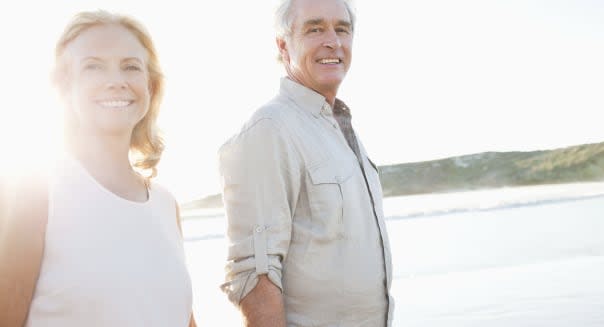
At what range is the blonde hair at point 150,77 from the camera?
2195 millimetres

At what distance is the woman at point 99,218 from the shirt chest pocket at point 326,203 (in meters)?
0.53

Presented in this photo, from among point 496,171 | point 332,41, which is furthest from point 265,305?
point 496,171

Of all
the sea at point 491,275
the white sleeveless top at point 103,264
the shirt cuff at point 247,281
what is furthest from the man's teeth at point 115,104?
Answer: the sea at point 491,275

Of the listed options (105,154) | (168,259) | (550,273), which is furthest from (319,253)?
(550,273)

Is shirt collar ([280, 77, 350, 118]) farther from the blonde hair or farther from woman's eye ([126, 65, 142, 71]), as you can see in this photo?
woman's eye ([126, 65, 142, 71])

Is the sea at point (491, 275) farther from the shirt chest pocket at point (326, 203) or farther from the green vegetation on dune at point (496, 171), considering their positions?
the green vegetation on dune at point (496, 171)

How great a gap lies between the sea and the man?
3.42m

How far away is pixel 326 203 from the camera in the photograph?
2.51 metres

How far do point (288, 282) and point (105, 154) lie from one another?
836mm

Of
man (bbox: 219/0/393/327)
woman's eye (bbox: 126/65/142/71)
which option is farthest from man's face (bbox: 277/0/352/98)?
woman's eye (bbox: 126/65/142/71)

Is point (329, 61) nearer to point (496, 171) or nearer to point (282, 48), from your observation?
point (282, 48)

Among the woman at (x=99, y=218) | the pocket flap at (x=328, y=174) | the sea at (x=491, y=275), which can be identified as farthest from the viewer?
the sea at (x=491, y=275)

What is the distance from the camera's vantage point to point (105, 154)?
2.25 m

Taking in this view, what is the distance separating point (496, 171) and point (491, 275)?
49.4 m
